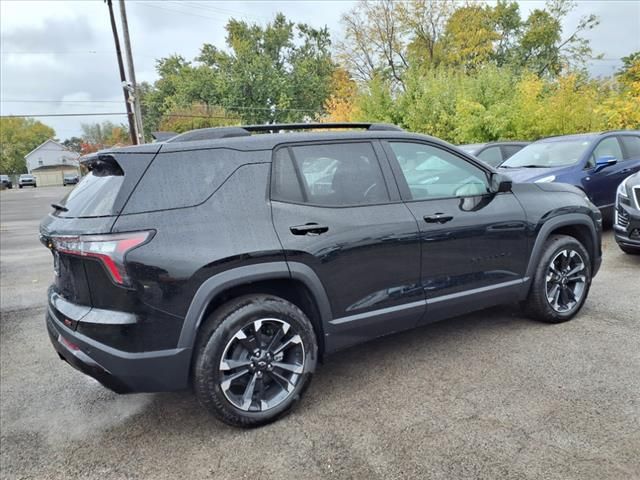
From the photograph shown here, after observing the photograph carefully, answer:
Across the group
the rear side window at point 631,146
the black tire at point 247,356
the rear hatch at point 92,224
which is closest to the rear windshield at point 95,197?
the rear hatch at point 92,224

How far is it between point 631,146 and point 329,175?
24.2ft

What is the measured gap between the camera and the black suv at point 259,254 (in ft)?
7.73

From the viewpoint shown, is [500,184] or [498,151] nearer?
[500,184]

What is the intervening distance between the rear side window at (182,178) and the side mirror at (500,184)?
201 centimetres

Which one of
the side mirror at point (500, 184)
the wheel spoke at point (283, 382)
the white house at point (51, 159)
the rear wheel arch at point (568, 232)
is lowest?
the wheel spoke at point (283, 382)

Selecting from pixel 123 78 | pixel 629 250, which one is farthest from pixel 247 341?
pixel 123 78

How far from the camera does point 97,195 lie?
2514 mm

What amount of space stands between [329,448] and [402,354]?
124 cm

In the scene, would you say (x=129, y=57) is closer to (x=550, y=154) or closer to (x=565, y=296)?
(x=550, y=154)

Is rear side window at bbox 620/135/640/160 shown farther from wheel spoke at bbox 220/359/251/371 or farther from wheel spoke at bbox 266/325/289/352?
wheel spoke at bbox 220/359/251/371

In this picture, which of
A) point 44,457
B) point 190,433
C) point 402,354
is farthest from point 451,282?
point 44,457

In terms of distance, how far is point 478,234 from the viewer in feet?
11.0

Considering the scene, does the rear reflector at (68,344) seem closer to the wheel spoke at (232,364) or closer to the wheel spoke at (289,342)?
the wheel spoke at (232,364)

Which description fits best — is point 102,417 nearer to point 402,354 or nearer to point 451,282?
point 402,354
